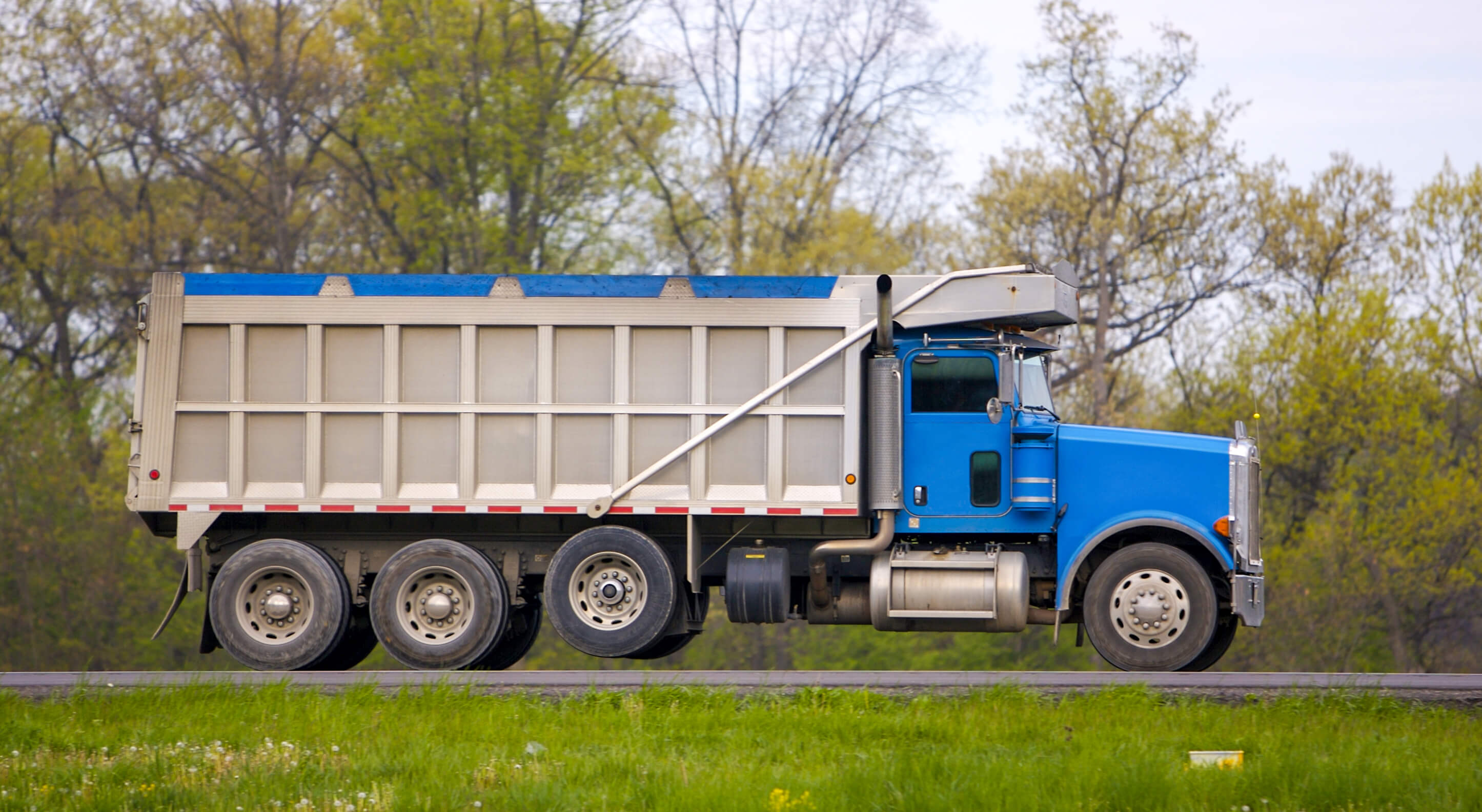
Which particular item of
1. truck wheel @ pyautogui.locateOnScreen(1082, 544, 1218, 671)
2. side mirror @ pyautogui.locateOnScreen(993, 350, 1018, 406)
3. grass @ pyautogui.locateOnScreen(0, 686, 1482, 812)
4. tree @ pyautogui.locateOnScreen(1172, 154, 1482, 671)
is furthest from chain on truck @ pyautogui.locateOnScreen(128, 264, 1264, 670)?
tree @ pyautogui.locateOnScreen(1172, 154, 1482, 671)

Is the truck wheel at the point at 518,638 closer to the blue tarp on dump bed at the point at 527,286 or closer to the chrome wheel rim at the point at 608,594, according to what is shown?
the chrome wheel rim at the point at 608,594

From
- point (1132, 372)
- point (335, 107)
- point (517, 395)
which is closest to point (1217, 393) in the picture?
point (1132, 372)

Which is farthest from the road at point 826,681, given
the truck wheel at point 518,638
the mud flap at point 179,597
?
the truck wheel at point 518,638

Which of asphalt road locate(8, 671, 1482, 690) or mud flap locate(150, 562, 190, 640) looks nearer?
asphalt road locate(8, 671, 1482, 690)

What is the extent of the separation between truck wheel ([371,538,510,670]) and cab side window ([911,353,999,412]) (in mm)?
3635

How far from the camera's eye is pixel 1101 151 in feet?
98.5

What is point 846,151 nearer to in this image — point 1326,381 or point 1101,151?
point 1101,151

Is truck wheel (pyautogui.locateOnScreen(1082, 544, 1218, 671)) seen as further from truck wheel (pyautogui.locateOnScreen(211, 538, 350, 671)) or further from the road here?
truck wheel (pyautogui.locateOnScreen(211, 538, 350, 671))

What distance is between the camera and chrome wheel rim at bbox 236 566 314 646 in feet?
37.9

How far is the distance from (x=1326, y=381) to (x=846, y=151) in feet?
37.0

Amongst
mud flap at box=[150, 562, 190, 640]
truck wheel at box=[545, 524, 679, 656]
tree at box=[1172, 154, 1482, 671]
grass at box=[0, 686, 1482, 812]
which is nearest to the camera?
grass at box=[0, 686, 1482, 812]

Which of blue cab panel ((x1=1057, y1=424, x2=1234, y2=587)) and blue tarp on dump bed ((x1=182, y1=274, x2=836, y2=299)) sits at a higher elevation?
blue tarp on dump bed ((x1=182, y1=274, x2=836, y2=299))

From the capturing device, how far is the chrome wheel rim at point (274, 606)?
37.9 ft

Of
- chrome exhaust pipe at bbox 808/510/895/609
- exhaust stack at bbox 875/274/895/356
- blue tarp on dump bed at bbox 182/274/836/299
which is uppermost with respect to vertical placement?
blue tarp on dump bed at bbox 182/274/836/299
